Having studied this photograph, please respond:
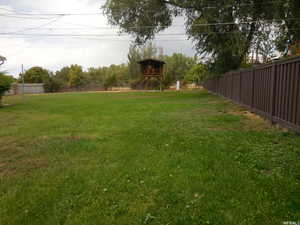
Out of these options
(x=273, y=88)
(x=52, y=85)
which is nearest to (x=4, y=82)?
(x=273, y=88)

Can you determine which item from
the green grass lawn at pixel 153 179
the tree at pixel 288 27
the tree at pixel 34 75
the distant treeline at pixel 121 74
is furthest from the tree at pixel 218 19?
the tree at pixel 34 75

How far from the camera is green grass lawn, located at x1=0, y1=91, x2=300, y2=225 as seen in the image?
74.1 inches

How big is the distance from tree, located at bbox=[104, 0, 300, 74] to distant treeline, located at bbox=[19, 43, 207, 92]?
16860 millimetres

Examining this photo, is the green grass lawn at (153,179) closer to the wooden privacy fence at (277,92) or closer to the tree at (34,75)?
the wooden privacy fence at (277,92)

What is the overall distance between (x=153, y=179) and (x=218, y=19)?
12341 millimetres

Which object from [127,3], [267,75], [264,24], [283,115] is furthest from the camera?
[127,3]

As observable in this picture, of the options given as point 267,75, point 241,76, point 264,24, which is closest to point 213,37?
point 264,24

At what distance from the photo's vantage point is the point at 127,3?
14.2 metres

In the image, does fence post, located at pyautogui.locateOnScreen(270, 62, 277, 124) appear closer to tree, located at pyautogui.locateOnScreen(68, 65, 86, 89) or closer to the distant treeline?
the distant treeline

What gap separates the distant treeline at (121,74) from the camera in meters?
37.7

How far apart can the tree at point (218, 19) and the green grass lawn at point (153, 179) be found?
9.30m

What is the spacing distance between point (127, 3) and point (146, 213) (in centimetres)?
1517

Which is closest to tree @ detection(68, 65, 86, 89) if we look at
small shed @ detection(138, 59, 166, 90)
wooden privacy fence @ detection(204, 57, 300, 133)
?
small shed @ detection(138, 59, 166, 90)

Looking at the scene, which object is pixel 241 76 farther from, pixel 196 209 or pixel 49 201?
pixel 49 201
